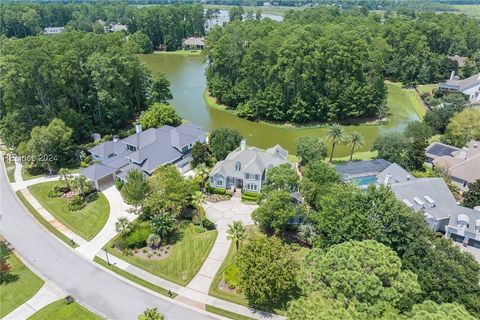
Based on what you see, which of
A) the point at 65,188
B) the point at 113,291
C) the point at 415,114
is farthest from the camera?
the point at 415,114

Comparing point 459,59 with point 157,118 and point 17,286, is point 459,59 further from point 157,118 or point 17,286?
point 17,286

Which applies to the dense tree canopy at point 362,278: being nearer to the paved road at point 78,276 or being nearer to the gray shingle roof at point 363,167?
the paved road at point 78,276

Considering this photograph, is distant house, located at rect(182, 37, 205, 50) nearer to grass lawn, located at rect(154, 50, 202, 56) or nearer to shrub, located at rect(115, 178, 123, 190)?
grass lawn, located at rect(154, 50, 202, 56)

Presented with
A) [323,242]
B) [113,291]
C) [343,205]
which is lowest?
[113,291]

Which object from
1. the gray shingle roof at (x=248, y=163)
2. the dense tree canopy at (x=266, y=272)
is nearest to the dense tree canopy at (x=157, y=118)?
the gray shingle roof at (x=248, y=163)

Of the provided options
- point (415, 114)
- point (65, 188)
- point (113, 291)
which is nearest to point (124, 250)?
point (113, 291)

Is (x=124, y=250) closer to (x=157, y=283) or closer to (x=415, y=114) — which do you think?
(x=157, y=283)

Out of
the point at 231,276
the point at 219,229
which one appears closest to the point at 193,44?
the point at 219,229
